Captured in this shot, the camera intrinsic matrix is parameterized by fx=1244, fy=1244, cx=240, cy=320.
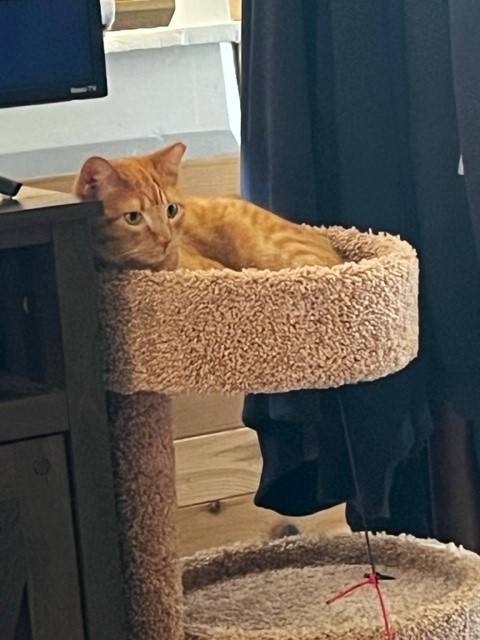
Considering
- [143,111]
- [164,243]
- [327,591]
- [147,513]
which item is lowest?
[327,591]

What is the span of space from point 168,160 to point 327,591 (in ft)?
2.01

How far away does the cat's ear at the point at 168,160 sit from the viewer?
1440mm

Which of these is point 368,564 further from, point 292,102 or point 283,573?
point 292,102

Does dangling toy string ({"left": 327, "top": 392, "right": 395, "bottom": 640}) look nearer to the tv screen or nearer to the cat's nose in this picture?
the cat's nose

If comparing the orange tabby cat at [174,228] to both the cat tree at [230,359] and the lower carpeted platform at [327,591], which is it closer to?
the cat tree at [230,359]

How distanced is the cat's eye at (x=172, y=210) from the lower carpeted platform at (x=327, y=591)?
1.54 ft

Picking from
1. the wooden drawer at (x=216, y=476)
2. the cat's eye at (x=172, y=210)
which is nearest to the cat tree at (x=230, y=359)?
the cat's eye at (x=172, y=210)

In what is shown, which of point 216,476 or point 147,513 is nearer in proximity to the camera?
point 147,513

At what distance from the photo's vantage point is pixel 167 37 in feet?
5.92

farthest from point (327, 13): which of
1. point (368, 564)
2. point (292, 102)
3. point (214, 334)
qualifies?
point (368, 564)

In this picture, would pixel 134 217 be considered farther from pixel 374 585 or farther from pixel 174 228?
pixel 374 585

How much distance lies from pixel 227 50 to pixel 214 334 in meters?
0.74

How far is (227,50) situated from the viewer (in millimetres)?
1887

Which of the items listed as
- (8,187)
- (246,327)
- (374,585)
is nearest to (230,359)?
(246,327)
